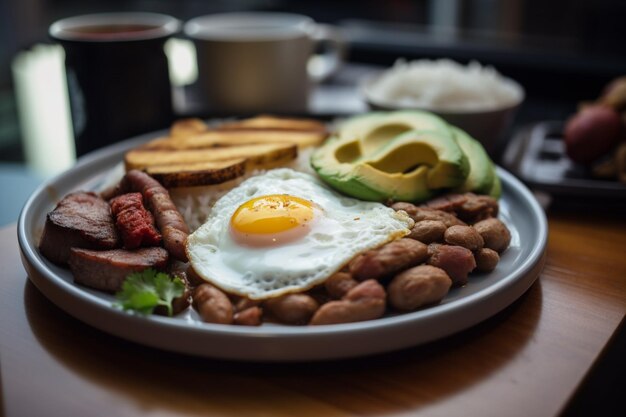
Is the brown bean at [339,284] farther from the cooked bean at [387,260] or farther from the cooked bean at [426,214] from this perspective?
the cooked bean at [426,214]

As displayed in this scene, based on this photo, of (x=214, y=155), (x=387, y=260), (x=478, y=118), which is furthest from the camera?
(x=478, y=118)


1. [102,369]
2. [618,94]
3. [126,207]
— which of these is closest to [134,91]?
[126,207]

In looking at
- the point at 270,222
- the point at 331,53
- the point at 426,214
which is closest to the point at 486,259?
the point at 426,214

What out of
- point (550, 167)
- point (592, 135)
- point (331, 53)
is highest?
point (331, 53)

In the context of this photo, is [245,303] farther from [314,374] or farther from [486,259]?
[486,259]

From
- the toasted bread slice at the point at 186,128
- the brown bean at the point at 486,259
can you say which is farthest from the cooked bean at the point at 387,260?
the toasted bread slice at the point at 186,128

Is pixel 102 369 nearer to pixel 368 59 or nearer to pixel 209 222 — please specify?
pixel 209 222
